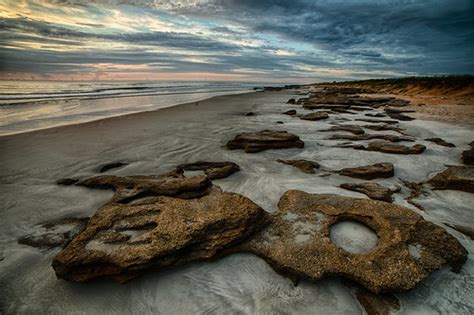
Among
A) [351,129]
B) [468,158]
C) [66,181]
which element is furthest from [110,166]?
[468,158]

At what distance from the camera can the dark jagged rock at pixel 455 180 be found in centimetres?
419

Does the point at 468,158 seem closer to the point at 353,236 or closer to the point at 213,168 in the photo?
the point at 353,236

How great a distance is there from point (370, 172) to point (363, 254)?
2.60 metres

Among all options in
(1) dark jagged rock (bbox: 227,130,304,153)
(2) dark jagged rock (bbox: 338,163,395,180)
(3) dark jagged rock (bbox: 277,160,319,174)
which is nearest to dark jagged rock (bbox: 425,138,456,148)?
(2) dark jagged rock (bbox: 338,163,395,180)

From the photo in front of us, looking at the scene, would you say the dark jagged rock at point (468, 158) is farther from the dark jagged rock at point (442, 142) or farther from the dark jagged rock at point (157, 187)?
the dark jagged rock at point (157, 187)

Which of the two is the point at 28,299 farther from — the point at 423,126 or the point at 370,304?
the point at 423,126

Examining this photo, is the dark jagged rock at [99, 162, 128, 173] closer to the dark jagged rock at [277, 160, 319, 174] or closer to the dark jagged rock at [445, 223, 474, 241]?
the dark jagged rock at [277, 160, 319, 174]

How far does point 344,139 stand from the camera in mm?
7633

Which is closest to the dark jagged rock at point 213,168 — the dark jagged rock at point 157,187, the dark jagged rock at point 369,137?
the dark jagged rock at point 157,187

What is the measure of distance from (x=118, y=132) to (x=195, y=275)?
764 cm

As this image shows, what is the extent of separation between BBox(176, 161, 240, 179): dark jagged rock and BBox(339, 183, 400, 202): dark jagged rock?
6.69 ft

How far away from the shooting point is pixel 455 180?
4254 millimetres

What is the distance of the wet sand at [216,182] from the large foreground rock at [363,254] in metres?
0.13

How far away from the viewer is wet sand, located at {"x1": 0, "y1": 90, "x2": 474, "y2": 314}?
2264 mm
